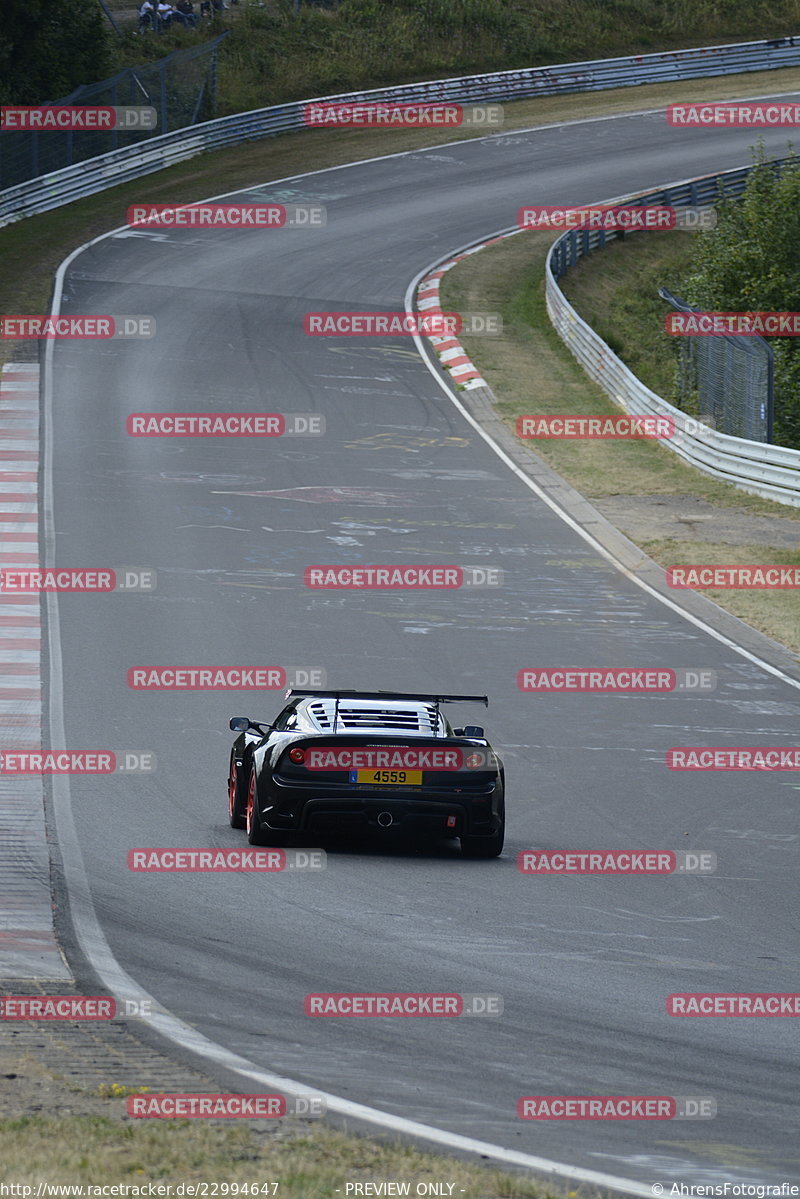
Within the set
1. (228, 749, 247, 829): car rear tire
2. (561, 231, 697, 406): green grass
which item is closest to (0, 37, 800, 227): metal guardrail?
(561, 231, 697, 406): green grass

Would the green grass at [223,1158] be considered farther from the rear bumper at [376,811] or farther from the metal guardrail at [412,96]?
the metal guardrail at [412,96]

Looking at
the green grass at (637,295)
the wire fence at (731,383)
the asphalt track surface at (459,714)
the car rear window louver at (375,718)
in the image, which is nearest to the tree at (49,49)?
the asphalt track surface at (459,714)

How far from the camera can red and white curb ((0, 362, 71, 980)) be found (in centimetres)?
834

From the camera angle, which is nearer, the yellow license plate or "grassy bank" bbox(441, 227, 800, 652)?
the yellow license plate

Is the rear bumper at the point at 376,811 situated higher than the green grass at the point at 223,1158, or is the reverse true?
the rear bumper at the point at 376,811

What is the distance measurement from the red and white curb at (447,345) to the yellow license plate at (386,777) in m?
24.9

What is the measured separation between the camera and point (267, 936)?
28.5 feet

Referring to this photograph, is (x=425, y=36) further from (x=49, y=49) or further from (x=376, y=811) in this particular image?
(x=376, y=811)

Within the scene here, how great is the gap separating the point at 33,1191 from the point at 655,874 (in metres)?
6.14

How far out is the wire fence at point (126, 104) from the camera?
46.6 metres

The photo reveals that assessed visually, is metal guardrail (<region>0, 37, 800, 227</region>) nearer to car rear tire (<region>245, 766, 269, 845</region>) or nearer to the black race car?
car rear tire (<region>245, 766, 269, 845</region>)

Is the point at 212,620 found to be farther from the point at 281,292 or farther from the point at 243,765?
the point at 281,292

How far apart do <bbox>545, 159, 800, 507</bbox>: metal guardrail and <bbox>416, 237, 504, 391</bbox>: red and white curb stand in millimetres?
2701

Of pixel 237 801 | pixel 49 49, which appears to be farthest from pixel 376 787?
pixel 49 49
